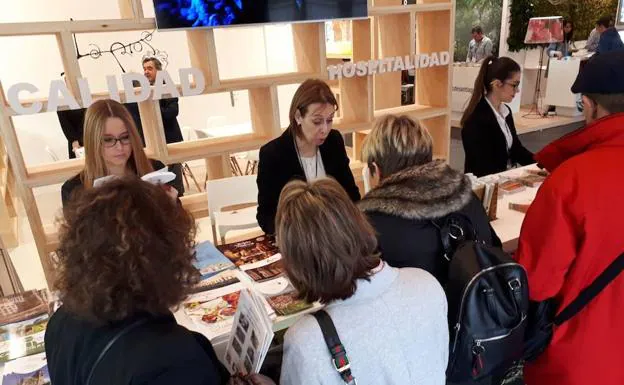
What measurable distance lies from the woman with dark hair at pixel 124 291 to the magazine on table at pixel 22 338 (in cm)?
61

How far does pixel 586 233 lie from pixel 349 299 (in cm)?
72

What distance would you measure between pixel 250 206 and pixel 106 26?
1396mm

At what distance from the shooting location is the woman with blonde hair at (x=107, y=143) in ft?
6.86

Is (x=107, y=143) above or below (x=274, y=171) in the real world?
above

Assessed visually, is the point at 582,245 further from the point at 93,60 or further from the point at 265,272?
the point at 93,60

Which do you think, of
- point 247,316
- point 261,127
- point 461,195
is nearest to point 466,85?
point 261,127

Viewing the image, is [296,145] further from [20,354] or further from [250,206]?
[20,354]

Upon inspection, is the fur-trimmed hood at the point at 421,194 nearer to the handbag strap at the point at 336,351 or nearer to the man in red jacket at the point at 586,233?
the man in red jacket at the point at 586,233

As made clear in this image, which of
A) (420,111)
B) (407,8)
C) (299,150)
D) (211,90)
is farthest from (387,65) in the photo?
(299,150)

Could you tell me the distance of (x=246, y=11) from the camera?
294 cm

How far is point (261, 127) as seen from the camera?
132 inches

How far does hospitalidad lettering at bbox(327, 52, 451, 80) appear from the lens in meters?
3.31

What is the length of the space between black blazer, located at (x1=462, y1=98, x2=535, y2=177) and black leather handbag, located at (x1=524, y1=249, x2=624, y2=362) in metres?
1.54

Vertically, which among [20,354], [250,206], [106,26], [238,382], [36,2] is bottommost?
[250,206]
